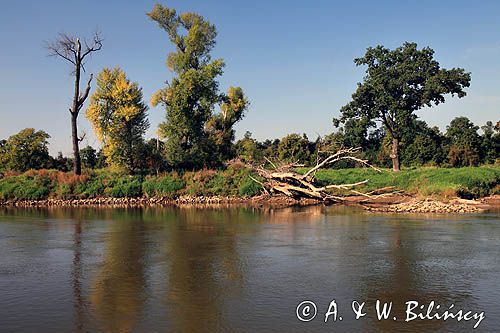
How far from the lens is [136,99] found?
44.5m

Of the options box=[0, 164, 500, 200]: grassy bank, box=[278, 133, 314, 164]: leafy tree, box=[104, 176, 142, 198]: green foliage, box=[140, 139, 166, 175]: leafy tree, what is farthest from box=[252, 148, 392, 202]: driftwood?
box=[278, 133, 314, 164]: leafy tree

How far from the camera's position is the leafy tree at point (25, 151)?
48.6m

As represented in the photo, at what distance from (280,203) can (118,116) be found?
662 inches

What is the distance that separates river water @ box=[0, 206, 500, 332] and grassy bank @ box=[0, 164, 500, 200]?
14.9 meters

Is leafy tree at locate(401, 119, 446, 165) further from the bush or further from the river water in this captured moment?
the river water

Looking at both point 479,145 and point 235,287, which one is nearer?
point 235,287

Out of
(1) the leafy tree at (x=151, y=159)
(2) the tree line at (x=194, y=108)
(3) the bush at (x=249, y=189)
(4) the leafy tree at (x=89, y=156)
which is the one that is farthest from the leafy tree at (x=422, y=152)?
(4) the leafy tree at (x=89, y=156)

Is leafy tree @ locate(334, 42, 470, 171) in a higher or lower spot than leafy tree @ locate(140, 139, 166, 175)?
higher

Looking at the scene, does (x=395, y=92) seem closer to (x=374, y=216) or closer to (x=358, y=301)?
(x=374, y=216)

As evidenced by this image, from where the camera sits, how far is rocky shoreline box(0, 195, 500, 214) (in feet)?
96.7

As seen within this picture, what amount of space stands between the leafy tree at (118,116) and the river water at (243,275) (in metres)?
20.7

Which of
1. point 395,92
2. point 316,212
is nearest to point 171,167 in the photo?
point 316,212

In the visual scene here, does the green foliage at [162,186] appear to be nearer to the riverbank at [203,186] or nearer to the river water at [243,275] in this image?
the riverbank at [203,186]

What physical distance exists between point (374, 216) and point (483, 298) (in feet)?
53.1
